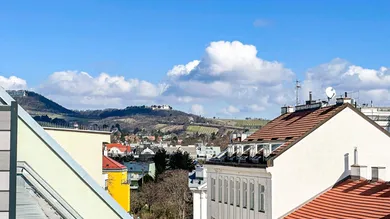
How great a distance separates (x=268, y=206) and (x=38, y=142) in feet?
68.2

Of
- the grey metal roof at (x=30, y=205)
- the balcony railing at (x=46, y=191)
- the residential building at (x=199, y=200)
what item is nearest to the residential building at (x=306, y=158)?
the residential building at (x=199, y=200)

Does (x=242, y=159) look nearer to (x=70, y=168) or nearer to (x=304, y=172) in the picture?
(x=304, y=172)

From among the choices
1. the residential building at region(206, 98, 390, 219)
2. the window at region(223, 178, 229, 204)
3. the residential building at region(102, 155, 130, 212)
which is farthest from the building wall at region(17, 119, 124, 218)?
the residential building at region(102, 155, 130, 212)

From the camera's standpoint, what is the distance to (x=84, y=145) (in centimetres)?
1639

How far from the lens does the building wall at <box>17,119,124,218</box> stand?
823cm

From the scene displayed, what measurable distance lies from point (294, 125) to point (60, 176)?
80.6 feet

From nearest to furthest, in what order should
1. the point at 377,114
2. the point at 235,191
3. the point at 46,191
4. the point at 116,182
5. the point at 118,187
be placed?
the point at 46,191 < the point at 235,191 < the point at 377,114 < the point at 116,182 < the point at 118,187

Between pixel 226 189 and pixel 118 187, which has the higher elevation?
pixel 226 189

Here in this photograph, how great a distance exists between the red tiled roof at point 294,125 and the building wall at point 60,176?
20074 mm

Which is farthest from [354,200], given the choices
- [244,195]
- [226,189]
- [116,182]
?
[116,182]

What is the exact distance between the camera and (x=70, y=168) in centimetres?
838

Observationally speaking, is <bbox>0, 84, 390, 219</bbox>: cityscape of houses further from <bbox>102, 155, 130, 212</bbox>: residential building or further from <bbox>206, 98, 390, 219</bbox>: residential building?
<bbox>102, 155, 130, 212</bbox>: residential building

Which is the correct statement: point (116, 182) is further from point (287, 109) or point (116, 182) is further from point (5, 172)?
point (5, 172)

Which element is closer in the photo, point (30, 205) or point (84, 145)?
point (30, 205)
